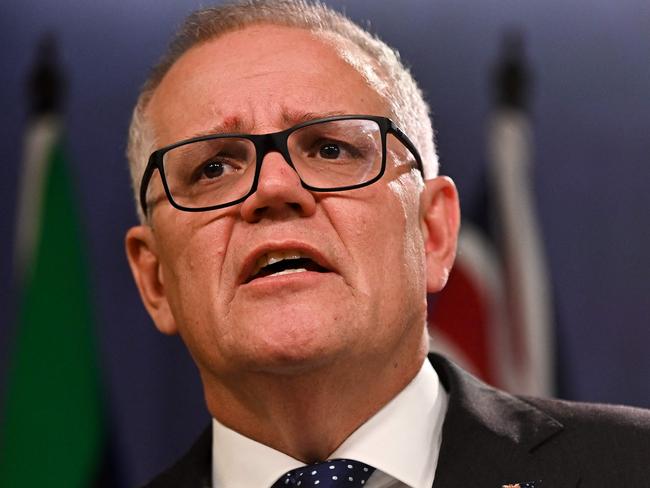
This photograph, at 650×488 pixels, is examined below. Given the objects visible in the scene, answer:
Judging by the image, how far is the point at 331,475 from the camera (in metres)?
1.60

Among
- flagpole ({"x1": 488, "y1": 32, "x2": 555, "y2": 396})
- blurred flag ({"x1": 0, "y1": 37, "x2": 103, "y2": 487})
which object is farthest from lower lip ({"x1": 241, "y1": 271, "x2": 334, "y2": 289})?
blurred flag ({"x1": 0, "y1": 37, "x2": 103, "y2": 487})

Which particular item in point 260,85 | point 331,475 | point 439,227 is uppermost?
point 260,85

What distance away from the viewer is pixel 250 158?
168cm

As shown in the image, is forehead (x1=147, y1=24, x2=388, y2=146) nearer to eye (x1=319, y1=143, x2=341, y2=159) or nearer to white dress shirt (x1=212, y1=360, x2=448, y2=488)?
eye (x1=319, y1=143, x2=341, y2=159)

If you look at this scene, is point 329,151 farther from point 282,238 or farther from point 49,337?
point 49,337

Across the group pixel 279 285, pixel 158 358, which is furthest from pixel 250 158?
pixel 158 358

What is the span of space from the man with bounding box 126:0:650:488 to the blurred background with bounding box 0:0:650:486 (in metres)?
1.59

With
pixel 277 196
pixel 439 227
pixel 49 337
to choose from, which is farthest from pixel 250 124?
pixel 49 337

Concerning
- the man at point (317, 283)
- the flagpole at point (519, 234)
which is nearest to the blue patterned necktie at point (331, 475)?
the man at point (317, 283)

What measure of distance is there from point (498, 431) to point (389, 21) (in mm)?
2407

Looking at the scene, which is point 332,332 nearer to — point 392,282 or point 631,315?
point 392,282

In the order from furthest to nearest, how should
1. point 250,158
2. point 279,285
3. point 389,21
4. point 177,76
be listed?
point 389,21, point 177,76, point 250,158, point 279,285

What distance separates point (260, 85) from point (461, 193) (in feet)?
6.61

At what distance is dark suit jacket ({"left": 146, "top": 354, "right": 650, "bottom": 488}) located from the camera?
1583 mm
